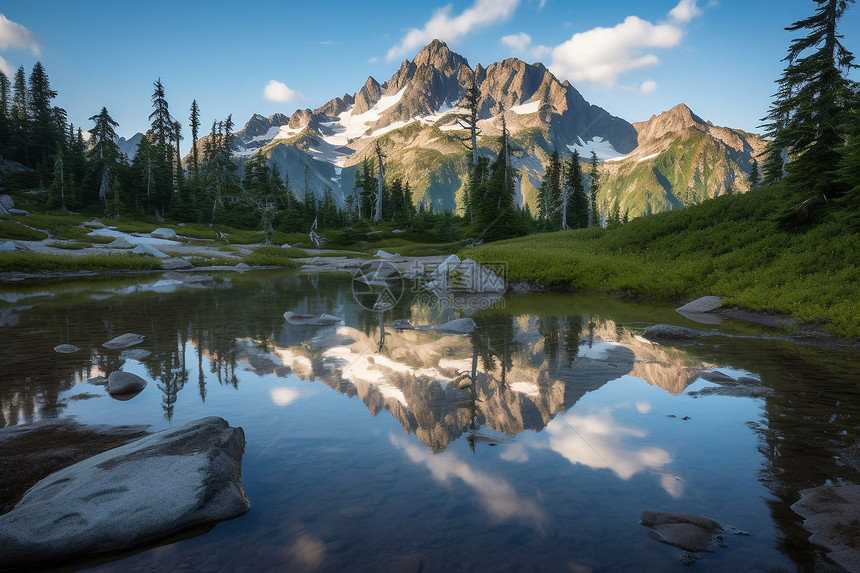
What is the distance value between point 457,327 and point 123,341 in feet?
31.9

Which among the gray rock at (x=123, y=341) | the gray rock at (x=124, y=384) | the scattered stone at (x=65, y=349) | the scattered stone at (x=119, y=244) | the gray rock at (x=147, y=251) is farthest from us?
the scattered stone at (x=119, y=244)

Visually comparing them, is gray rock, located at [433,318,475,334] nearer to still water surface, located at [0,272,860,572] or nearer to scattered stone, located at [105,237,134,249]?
still water surface, located at [0,272,860,572]

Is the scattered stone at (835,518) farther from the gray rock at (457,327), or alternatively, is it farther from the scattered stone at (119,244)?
the scattered stone at (119,244)

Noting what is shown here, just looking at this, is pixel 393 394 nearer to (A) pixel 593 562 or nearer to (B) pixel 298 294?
(A) pixel 593 562

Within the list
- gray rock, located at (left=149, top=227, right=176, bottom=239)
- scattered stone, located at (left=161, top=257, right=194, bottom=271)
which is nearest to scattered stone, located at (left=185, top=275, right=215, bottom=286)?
scattered stone, located at (left=161, top=257, right=194, bottom=271)

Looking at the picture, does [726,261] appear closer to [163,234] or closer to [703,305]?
[703,305]

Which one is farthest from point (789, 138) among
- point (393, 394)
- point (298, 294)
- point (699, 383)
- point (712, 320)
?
point (298, 294)

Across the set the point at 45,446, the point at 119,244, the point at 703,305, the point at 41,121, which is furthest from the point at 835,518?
the point at 41,121

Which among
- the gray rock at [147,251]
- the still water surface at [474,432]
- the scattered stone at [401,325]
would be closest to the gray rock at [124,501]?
the still water surface at [474,432]

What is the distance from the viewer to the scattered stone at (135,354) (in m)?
10.4

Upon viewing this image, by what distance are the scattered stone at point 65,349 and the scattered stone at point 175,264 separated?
27577 mm

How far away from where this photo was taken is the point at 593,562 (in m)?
3.86

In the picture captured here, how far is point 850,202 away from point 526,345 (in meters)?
15.2

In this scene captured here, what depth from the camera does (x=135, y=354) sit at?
10.6m
